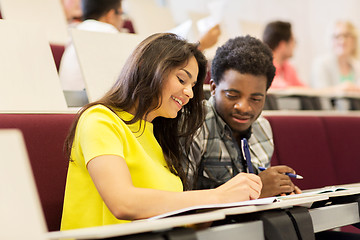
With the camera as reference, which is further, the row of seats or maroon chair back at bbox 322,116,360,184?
maroon chair back at bbox 322,116,360,184

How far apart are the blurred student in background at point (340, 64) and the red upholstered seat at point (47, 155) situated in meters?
2.26

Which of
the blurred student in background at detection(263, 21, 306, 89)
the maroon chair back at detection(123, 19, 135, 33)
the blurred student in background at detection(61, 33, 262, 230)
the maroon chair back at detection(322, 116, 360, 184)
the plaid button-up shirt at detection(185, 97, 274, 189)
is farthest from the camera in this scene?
the maroon chair back at detection(123, 19, 135, 33)

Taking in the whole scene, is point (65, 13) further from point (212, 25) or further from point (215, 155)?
point (215, 155)

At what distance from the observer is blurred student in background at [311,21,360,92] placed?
299 centimetres

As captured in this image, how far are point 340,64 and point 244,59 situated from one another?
2.17m

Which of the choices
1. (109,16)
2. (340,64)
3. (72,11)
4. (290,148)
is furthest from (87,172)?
(340,64)

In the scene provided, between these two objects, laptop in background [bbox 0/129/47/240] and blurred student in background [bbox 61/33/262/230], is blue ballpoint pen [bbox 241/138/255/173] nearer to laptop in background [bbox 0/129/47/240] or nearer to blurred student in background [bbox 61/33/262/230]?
blurred student in background [bbox 61/33/262/230]

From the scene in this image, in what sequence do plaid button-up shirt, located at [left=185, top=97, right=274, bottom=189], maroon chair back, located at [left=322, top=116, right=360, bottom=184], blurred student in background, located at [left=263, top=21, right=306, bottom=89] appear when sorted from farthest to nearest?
blurred student in background, located at [left=263, top=21, right=306, bottom=89]
maroon chair back, located at [left=322, top=116, right=360, bottom=184]
plaid button-up shirt, located at [left=185, top=97, right=274, bottom=189]

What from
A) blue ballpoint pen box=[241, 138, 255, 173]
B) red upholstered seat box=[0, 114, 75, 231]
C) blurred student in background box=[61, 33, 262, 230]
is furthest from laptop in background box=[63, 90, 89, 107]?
blue ballpoint pen box=[241, 138, 255, 173]

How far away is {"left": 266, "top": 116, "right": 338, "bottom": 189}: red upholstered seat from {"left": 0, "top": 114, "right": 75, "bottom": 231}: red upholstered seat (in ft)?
2.31

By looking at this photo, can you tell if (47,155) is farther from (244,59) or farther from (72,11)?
(72,11)

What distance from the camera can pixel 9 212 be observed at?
44 centimetres

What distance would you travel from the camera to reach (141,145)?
0.92m

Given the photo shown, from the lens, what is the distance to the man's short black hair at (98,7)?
1777mm
